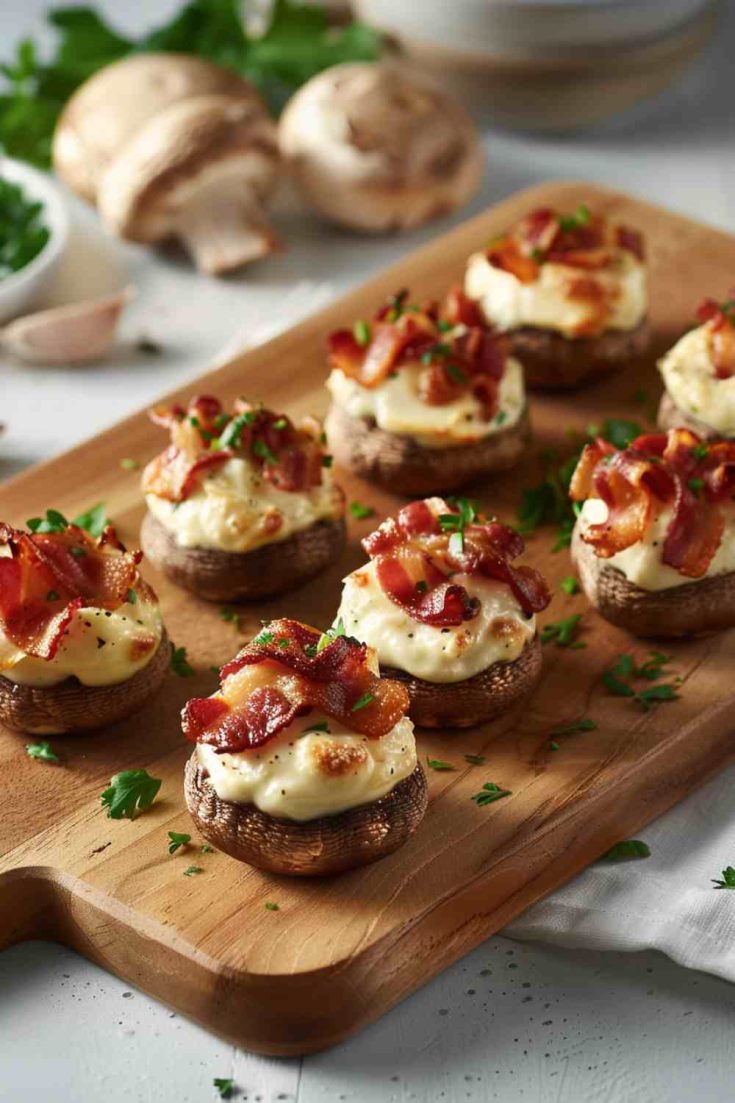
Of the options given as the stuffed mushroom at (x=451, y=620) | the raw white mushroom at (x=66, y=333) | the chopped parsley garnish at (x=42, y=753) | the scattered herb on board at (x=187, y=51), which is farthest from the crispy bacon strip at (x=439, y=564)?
the scattered herb on board at (x=187, y=51)

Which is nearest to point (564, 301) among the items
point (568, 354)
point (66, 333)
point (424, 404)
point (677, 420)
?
point (568, 354)

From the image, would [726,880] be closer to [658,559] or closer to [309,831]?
[658,559]

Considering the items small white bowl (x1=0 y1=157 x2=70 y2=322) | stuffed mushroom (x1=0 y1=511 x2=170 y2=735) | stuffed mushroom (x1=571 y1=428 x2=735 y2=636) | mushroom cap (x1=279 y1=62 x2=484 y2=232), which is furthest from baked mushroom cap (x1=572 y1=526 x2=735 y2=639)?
small white bowl (x1=0 y1=157 x2=70 y2=322)

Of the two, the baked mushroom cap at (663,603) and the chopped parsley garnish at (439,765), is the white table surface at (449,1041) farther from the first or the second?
the baked mushroom cap at (663,603)

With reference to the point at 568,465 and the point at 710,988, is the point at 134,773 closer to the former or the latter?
the point at 710,988

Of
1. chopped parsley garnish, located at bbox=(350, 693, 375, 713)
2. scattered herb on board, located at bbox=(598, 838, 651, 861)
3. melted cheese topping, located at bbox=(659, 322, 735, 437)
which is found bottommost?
scattered herb on board, located at bbox=(598, 838, 651, 861)

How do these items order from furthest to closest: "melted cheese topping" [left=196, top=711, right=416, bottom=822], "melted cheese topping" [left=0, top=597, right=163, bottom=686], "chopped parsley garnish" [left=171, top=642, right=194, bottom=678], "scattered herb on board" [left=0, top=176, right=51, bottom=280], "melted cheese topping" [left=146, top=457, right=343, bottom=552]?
1. "scattered herb on board" [left=0, top=176, right=51, bottom=280]
2. "melted cheese topping" [left=146, top=457, right=343, bottom=552]
3. "chopped parsley garnish" [left=171, top=642, right=194, bottom=678]
4. "melted cheese topping" [left=0, top=597, right=163, bottom=686]
5. "melted cheese topping" [left=196, top=711, right=416, bottom=822]

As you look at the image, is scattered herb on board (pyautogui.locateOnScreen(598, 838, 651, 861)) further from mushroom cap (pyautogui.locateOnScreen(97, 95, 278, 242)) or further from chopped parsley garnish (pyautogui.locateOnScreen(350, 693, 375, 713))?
mushroom cap (pyautogui.locateOnScreen(97, 95, 278, 242))
